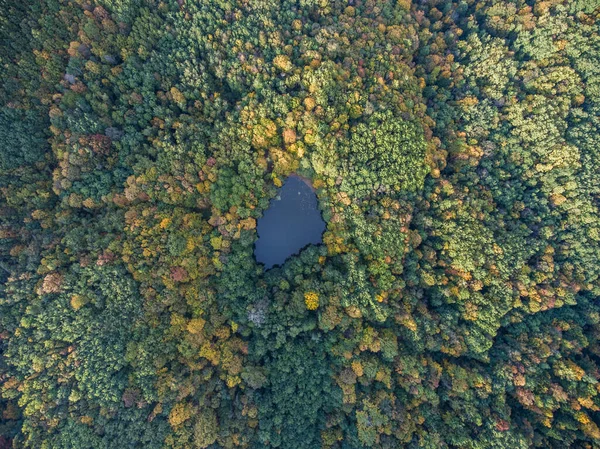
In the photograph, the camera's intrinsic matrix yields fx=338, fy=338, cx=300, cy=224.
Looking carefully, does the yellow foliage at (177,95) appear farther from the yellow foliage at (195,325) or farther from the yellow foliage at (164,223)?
the yellow foliage at (195,325)

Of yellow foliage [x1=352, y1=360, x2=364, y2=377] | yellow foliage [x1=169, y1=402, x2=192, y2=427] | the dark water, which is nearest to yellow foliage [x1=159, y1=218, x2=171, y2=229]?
the dark water

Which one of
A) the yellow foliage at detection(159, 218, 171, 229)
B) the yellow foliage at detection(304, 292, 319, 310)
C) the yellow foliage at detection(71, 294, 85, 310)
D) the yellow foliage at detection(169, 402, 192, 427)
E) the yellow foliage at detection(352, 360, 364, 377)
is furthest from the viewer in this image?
the yellow foliage at detection(304, 292, 319, 310)

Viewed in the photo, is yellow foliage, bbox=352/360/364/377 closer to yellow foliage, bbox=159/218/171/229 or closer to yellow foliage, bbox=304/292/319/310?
yellow foliage, bbox=304/292/319/310

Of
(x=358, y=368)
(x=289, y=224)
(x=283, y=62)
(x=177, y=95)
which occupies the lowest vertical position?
(x=358, y=368)

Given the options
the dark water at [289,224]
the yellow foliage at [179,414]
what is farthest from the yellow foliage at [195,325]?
the dark water at [289,224]

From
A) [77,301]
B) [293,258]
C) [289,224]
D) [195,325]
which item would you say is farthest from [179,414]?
[289,224]

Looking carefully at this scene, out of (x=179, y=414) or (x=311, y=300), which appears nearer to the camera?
(x=179, y=414)

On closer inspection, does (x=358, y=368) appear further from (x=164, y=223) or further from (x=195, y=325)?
(x=164, y=223)
